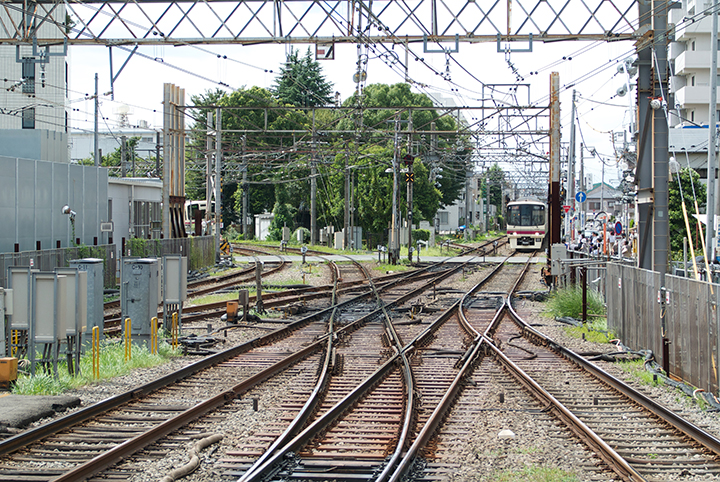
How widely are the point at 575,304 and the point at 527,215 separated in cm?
3082

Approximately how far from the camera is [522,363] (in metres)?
12.9

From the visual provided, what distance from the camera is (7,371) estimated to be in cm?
1011

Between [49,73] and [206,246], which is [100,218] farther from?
[49,73]

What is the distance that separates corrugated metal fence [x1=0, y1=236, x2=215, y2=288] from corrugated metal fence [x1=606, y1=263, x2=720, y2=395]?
496 inches

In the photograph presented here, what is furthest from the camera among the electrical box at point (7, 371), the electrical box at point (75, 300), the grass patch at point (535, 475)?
the electrical box at point (75, 300)

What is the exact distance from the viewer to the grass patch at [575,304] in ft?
61.6

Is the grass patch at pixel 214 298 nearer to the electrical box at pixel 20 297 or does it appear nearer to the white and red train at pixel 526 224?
the electrical box at pixel 20 297

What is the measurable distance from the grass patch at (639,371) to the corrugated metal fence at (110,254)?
12.3 meters

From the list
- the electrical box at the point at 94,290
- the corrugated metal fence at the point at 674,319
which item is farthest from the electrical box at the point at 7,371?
the corrugated metal fence at the point at 674,319

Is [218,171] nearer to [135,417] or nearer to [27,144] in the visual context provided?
[27,144]

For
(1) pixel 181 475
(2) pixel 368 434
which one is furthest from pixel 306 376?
(1) pixel 181 475

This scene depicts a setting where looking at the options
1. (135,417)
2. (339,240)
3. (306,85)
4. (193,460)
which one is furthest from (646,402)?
(306,85)

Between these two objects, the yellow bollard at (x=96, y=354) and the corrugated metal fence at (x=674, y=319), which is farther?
the yellow bollard at (x=96, y=354)

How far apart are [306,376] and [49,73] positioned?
49.6 m
